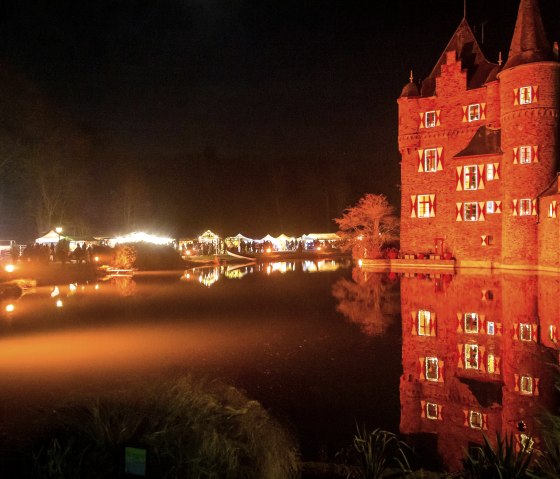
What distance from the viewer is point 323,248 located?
220 ft

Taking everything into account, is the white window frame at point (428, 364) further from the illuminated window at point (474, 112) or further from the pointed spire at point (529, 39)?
the illuminated window at point (474, 112)

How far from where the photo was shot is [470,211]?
3409cm

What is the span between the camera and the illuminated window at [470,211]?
3388cm

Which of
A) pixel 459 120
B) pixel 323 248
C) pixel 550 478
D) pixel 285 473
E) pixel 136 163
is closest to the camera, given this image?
pixel 550 478

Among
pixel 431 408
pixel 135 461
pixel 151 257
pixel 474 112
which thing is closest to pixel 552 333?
pixel 431 408

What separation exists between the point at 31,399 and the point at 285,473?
4.17 meters

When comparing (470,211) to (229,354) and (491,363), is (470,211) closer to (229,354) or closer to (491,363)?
(491,363)

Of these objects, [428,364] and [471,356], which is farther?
[471,356]

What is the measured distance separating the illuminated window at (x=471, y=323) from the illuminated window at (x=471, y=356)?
57.4 inches

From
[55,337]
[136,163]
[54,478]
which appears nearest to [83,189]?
[136,163]

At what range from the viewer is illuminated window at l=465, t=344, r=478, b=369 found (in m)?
8.34

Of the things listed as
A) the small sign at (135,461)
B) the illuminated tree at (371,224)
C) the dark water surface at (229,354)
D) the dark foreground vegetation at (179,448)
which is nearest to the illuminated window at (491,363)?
the dark water surface at (229,354)

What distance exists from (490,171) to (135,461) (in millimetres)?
33838

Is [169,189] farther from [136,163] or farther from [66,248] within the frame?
[66,248]
